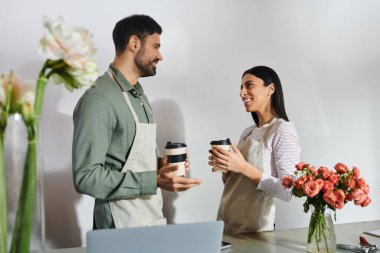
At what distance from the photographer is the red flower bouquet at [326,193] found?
149 cm

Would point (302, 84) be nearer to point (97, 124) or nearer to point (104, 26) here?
point (104, 26)

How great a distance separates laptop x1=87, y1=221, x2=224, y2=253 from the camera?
97 centimetres

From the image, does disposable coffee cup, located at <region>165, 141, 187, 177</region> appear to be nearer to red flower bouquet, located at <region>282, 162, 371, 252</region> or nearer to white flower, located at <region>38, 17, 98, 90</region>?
red flower bouquet, located at <region>282, 162, 371, 252</region>

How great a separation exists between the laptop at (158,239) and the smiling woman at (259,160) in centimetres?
82

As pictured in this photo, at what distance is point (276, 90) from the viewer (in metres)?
2.29

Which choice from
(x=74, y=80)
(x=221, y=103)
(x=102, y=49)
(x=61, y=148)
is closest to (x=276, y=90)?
(x=221, y=103)

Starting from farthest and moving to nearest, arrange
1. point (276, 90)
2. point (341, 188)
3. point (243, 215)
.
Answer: point (276, 90) < point (243, 215) < point (341, 188)

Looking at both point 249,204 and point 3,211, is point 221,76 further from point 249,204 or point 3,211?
point 3,211

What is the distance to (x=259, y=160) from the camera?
2.12 meters

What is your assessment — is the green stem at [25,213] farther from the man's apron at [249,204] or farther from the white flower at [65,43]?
the man's apron at [249,204]

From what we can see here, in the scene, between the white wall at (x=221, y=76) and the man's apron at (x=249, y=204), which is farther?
the white wall at (x=221, y=76)

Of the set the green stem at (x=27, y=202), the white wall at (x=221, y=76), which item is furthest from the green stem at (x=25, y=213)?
the white wall at (x=221, y=76)

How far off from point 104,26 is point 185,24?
1.57 ft

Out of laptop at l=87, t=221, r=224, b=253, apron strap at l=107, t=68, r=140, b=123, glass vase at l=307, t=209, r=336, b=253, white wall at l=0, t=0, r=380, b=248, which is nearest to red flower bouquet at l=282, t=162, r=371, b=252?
glass vase at l=307, t=209, r=336, b=253
